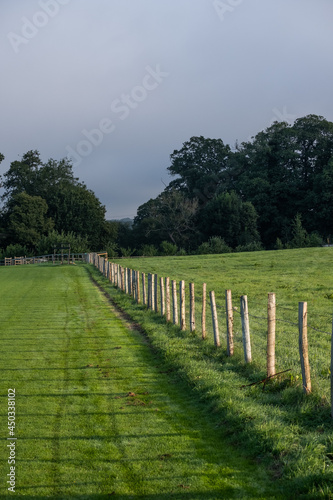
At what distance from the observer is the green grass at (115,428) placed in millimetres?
5652

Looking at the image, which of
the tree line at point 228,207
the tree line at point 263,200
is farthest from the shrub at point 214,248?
the tree line at point 263,200

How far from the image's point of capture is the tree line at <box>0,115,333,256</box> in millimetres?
77812

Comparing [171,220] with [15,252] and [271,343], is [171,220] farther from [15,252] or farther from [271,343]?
[271,343]

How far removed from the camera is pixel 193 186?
309ft

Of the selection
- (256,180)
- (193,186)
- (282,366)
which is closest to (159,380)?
(282,366)

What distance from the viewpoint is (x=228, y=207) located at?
76.8m

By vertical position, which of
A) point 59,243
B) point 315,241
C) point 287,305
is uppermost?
point 59,243

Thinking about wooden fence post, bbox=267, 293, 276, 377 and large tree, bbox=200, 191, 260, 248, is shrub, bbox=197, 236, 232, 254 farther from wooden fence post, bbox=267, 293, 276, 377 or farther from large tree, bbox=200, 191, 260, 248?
wooden fence post, bbox=267, 293, 276, 377

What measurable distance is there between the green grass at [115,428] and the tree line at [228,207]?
59.9 m

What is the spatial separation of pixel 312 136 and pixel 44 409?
8172 cm

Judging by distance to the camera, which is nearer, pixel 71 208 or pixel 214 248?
pixel 214 248

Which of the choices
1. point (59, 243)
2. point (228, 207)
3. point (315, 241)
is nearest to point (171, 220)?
point (228, 207)

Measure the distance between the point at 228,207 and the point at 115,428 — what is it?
70.6 m

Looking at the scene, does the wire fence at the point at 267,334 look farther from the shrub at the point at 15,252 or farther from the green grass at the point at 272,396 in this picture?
the shrub at the point at 15,252
